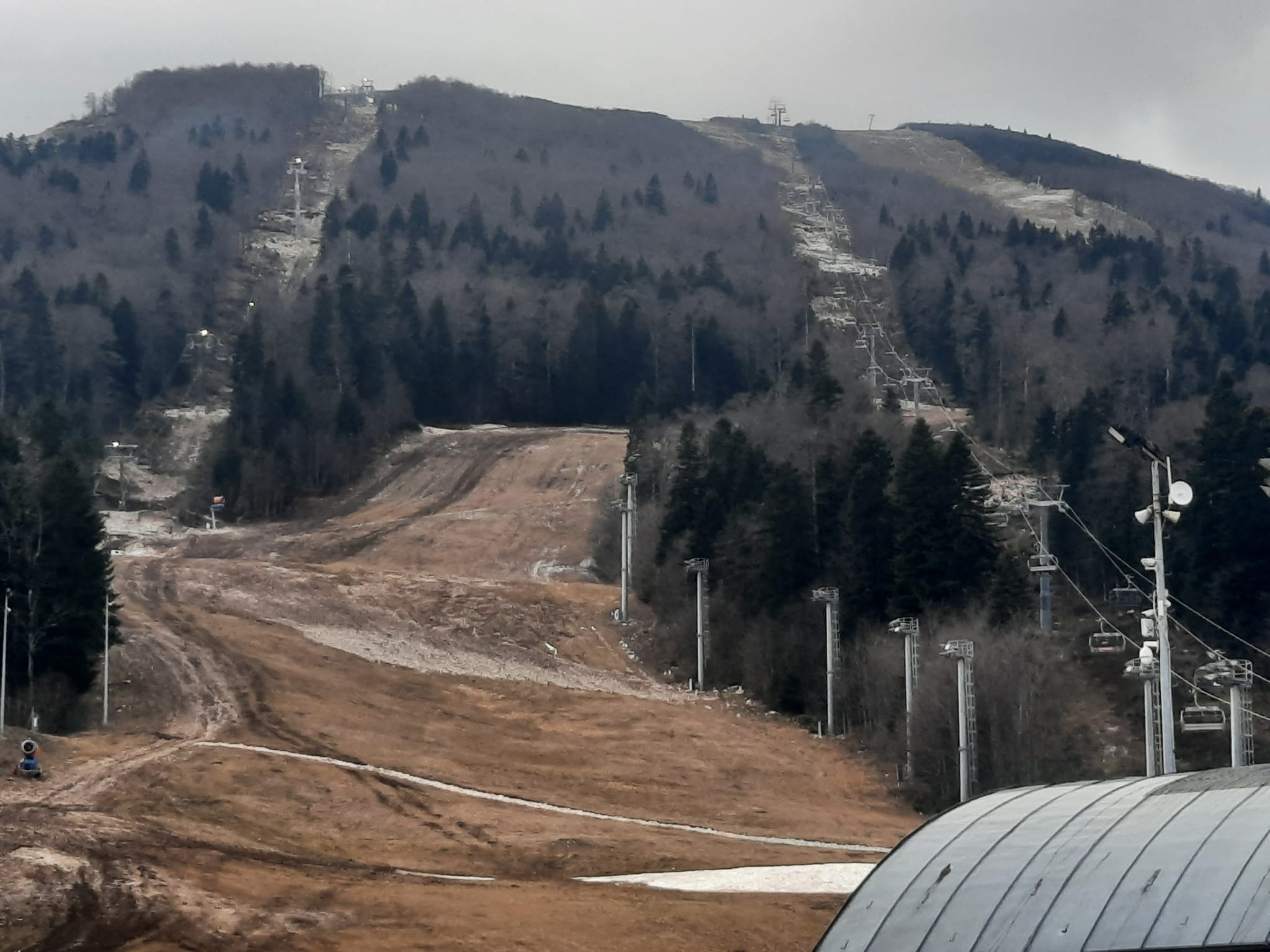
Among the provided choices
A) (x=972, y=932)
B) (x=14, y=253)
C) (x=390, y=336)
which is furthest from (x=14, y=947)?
(x=14, y=253)

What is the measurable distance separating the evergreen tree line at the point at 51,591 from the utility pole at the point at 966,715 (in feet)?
77.4

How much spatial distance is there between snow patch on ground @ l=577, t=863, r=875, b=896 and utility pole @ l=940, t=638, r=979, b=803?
5343 mm

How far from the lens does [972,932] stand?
15.4 meters

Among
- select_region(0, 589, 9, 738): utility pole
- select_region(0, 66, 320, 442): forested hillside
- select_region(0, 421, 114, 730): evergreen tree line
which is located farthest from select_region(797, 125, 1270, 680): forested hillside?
select_region(0, 66, 320, 442): forested hillside

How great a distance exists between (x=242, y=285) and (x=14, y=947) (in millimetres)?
128736

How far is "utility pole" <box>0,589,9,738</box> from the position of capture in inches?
1585

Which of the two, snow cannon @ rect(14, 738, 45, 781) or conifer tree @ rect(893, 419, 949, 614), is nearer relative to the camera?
snow cannon @ rect(14, 738, 45, 781)

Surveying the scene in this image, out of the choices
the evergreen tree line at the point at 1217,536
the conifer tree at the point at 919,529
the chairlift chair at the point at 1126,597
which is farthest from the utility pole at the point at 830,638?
the evergreen tree line at the point at 1217,536

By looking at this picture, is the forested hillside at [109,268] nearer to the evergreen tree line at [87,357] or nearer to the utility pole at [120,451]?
the evergreen tree line at [87,357]

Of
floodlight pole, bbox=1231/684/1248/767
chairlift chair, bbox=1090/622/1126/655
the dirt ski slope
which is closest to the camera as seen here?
the dirt ski slope

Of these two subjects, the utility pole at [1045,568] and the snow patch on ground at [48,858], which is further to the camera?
the utility pole at [1045,568]

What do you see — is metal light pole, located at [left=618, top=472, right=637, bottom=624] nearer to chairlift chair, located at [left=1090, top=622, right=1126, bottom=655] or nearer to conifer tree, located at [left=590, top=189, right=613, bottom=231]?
chairlift chair, located at [left=1090, top=622, right=1126, bottom=655]

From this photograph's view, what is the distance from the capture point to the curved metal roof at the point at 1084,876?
47.3 ft

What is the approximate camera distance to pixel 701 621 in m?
55.6
